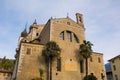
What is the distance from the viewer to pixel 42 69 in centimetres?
2781

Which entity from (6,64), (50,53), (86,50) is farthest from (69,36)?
(6,64)

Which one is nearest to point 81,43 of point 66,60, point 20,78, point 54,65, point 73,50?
point 73,50

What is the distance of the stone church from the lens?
27078 millimetres

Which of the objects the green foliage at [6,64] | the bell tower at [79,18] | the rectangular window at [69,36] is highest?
the bell tower at [79,18]

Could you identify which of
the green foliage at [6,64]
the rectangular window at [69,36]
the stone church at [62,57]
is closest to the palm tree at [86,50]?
the stone church at [62,57]

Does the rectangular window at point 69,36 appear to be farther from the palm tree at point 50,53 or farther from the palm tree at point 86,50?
the palm tree at point 50,53

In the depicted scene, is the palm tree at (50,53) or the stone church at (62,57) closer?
the stone church at (62,57)

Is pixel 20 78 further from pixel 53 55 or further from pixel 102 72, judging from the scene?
pixel 102 72

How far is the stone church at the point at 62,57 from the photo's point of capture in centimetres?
2708

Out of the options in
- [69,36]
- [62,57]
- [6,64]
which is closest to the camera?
[62,57]

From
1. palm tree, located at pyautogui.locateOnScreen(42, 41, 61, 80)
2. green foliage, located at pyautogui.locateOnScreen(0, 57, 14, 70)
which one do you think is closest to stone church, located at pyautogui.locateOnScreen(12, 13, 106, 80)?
palm tree, located at pyautogui.locateOnScreen(42, 41, 61, 80)

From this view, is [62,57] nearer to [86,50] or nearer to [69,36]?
[86,50]

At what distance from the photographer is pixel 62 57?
3122cm

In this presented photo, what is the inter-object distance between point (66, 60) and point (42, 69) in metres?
5.95
